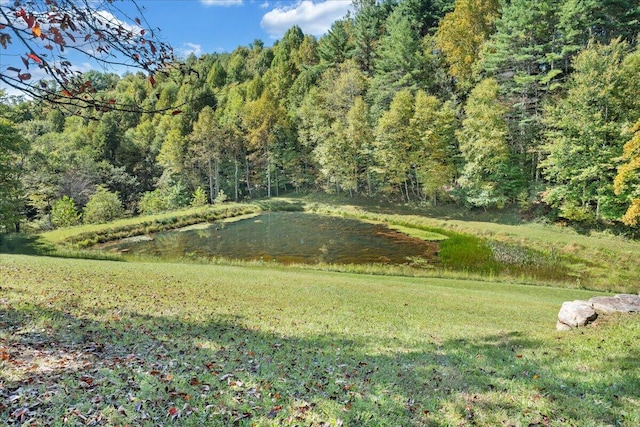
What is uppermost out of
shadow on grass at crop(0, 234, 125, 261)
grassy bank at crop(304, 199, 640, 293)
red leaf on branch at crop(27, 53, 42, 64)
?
red leaf on branch at crop(27, 53, 42, 64)

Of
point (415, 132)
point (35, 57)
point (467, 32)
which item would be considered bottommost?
point (35, 57)

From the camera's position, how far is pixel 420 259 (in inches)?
837

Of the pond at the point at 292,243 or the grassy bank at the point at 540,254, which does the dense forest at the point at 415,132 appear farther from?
the pond at the point at 292,243

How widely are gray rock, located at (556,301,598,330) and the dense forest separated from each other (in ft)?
49.1

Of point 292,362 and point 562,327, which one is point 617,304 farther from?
point 292,362

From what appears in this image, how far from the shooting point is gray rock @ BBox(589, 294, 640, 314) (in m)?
7.54

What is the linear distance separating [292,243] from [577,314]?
20.8m

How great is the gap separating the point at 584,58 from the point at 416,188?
20529 millimetres

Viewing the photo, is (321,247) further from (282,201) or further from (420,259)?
(282,201)

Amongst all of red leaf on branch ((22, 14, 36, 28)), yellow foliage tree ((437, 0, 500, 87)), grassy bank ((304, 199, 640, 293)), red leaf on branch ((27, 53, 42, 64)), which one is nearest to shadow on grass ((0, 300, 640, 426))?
red leaf on branch ((27, 53, 42, 64))

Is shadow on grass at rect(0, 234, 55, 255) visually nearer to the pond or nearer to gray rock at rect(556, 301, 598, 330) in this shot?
the pond

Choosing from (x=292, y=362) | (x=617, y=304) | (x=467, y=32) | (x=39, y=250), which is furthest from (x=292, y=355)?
(x=467, y=32)

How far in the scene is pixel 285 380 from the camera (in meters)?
4.63

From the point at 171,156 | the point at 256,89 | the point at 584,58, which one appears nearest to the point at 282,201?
the point at 171,156
